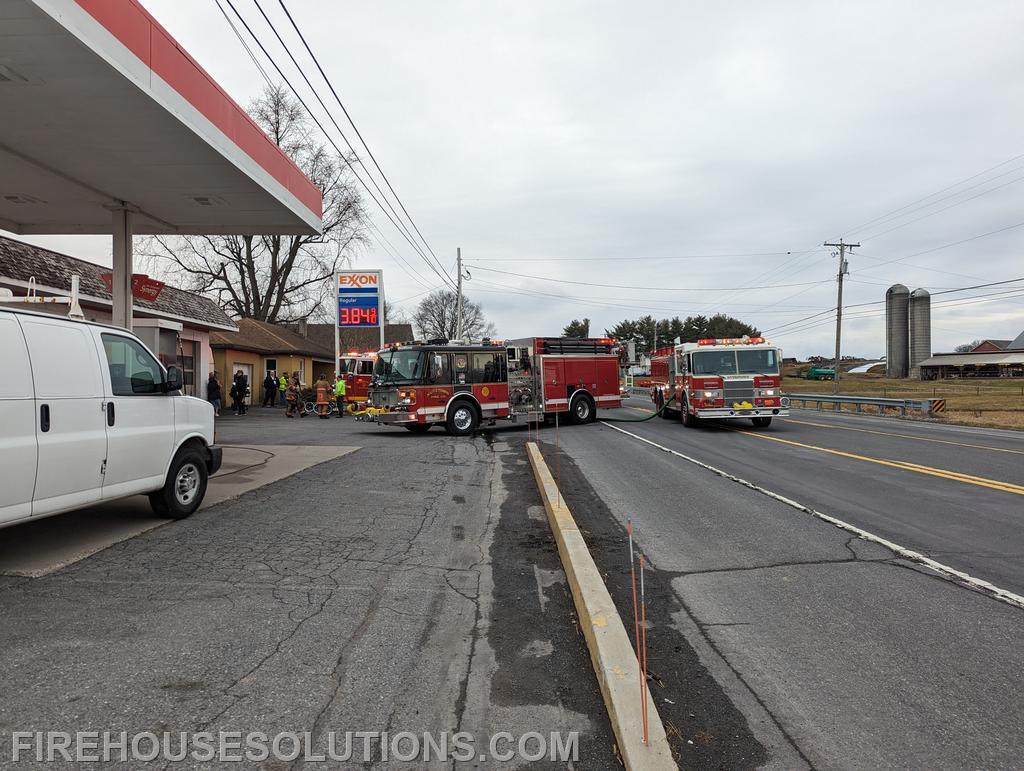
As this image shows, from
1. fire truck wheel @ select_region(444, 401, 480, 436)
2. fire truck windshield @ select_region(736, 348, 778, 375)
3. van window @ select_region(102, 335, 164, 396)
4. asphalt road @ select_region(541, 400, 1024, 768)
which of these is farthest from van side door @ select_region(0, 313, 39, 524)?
fire truck windshield @ select_region(736, 348, 778, 375)

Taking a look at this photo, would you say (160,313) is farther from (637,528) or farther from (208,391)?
(637,528)

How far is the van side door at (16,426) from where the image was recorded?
503 cm

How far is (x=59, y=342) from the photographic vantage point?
18.8 feet

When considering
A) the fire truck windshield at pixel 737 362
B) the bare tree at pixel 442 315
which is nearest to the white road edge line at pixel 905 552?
the fire truck windshield at pixel 737 362

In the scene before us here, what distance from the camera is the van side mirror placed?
7066 mm

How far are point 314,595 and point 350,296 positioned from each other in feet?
93.6

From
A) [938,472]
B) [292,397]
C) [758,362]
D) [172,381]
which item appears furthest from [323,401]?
[938,472]

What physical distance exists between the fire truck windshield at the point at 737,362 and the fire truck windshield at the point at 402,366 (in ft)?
27.1

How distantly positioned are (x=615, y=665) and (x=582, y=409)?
65.9 feet

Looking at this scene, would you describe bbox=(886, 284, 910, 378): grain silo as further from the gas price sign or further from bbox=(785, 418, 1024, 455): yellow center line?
the gas price sign

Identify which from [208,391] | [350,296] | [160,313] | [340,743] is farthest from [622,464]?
[350,296]

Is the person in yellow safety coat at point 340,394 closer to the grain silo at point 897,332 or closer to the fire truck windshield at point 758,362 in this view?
the fire truck windshield at point 758,362

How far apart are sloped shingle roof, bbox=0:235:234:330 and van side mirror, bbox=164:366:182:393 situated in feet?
23.4

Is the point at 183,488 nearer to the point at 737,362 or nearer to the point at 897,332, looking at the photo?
the point at 737,362
